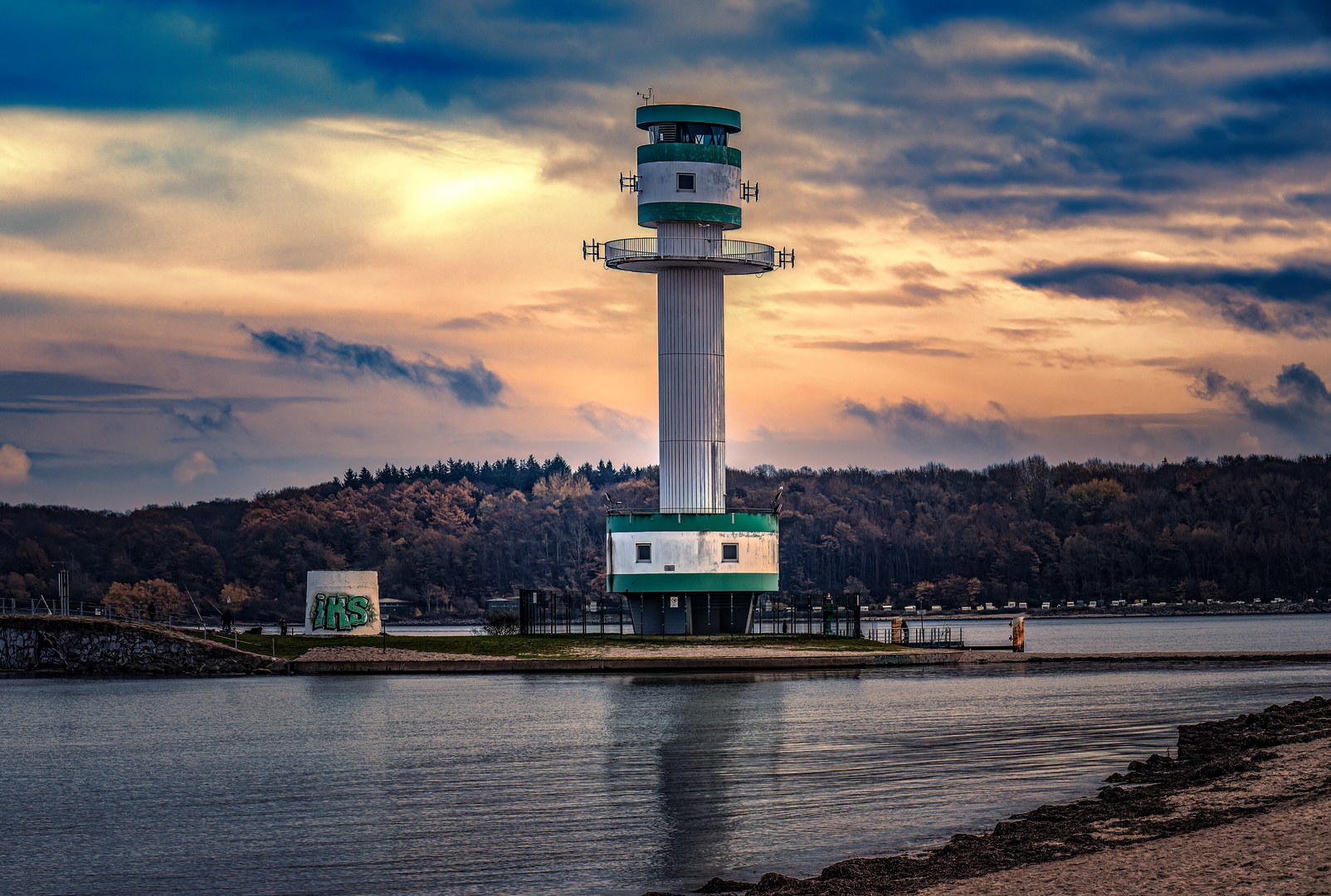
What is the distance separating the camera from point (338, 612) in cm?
6200

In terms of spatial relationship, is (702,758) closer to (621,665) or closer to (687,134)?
(621,665)

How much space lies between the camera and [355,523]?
639 feet

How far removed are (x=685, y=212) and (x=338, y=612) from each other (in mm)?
21896

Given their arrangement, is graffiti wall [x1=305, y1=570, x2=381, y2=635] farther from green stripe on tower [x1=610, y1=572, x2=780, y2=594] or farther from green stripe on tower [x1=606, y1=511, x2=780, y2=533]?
green stripe on tower [x1=606, y1=511, x2=780, y2=533]

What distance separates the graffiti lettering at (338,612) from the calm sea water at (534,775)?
8.71 meters

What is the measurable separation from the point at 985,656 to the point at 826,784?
36.1m

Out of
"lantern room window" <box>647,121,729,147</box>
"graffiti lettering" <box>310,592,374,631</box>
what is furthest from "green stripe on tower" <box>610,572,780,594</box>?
"lantern room window" <box>647,121,729,147</box>

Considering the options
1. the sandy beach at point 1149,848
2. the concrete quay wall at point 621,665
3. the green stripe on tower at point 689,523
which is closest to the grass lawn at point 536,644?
the concrete quay wall at point 621,665

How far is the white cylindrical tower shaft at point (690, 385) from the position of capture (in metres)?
60.7

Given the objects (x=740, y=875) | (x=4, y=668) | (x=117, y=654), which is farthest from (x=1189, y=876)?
(x=4, y=668)

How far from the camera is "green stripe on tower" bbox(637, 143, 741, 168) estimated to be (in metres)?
61.4

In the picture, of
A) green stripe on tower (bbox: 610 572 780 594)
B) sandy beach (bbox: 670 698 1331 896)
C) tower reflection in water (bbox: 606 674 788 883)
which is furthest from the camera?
green stripe on tower (bbox: 610 572 780 594)

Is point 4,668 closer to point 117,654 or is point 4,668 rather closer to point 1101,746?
point 117,654

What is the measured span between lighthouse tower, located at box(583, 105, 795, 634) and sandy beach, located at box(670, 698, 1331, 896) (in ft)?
112
